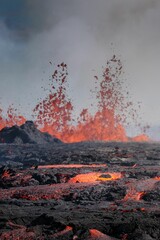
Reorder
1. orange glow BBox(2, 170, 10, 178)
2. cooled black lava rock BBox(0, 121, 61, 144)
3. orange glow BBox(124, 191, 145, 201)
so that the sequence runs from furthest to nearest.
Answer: cooled black lava rock BBox(0, 121, 61, 144)
orange glow BBox(2, 170, 10, 178)
orange glow BBox(124, 191, 145, 201)

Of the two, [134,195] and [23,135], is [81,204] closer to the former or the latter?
[134,195]

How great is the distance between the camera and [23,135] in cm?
3603

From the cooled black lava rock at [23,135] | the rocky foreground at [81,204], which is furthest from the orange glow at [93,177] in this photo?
the cooled black lava rock at [23,135]

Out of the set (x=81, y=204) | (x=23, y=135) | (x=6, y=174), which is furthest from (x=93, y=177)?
(x=23, y=135)

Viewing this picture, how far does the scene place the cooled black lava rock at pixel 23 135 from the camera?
35.4 m

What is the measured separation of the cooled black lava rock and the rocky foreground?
1579 cm

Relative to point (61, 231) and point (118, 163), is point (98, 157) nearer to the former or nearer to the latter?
point (118, 163)

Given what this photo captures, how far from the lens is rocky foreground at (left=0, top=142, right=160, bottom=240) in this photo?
24.6ft

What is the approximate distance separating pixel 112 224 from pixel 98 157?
1410cm

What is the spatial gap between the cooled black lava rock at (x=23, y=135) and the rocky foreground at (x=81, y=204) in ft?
51.8

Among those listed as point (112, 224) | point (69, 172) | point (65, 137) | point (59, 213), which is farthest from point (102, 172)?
point (65, 137)

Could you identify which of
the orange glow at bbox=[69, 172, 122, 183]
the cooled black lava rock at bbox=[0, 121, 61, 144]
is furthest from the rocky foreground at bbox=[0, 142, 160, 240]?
the cooled black lava rock at bbox=[0, 121, 61, 144]

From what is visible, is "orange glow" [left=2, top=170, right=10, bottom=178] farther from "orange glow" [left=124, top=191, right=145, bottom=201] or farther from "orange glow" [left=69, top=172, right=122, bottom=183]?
"orange glow" [left=124, top=191, right=145, bottom=201]

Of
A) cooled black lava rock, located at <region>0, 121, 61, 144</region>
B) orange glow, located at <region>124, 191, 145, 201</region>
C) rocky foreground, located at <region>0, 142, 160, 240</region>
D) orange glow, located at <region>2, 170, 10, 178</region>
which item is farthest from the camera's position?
cooled black lava rock, located at <region>0, 121, 61, 144</region>
